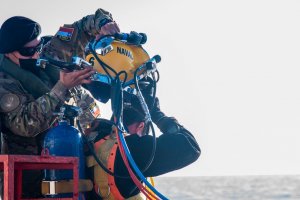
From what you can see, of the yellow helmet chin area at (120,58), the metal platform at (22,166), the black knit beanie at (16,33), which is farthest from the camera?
the black knit beanie at (16,33)

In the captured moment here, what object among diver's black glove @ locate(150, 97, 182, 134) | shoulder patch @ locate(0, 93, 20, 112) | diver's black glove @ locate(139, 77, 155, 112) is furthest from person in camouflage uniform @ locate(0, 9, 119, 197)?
diver's black glove @ locate(150, 97, 182, 134)

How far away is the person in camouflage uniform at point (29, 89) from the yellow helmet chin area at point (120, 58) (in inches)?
10.2

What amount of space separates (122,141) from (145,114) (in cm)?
37

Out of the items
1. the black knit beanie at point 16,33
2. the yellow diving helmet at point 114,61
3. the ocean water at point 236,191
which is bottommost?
the ocean water at point 236,191

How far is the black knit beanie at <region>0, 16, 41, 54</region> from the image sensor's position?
6016mm

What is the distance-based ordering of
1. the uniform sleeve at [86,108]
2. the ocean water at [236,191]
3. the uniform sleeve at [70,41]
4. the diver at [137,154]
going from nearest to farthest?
1. the diver at [137,154]
2. the uniform sleeve at [86,108]
3. the uniform sleeve at [70,41]
4. the ocean water at [236,191]

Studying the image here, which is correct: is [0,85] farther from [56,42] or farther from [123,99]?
[56,42]

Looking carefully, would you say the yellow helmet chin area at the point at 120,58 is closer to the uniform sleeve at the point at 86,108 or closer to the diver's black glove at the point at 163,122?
the diver's black glove at the point at 163,122

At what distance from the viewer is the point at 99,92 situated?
5672 millimetres

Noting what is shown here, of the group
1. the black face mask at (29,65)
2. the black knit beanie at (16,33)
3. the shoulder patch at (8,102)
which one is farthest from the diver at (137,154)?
the black knit beanie at (16,33)

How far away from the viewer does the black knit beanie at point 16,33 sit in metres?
6.02

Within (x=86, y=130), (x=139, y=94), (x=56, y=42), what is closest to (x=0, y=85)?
(x=86, y=130)

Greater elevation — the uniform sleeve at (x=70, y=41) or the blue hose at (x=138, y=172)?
the uniform sleeve at (x=70, y=41)

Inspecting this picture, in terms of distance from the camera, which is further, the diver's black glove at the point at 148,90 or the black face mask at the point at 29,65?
the black face mask at the point at 29,65
